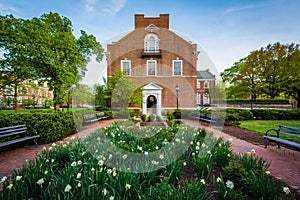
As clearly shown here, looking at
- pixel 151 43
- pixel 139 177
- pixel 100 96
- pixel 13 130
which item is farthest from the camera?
pixel 151 43

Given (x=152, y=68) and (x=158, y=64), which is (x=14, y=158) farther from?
(x=158, y=64)

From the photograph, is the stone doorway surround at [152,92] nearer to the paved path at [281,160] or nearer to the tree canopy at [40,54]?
the tree canopy at [40,54]

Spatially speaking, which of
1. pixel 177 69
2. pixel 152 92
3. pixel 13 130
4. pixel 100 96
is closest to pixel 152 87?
pixel 152 92

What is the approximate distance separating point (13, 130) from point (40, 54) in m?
7.77

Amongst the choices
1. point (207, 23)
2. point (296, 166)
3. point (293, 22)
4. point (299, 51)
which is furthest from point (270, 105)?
point (296, 166)

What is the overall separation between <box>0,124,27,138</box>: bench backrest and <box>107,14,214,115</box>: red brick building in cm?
1507

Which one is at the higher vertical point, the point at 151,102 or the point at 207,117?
the point at 151,102

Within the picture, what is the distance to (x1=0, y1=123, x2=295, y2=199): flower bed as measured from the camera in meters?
1.95

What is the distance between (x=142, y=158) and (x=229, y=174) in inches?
60.6

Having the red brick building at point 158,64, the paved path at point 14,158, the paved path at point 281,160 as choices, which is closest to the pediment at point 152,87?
the red brick building at point 158,64

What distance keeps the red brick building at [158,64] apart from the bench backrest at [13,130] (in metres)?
15.1

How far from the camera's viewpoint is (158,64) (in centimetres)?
2080

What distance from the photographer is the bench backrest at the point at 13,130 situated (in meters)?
4.66

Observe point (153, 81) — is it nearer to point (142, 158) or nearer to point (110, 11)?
point (110, 11)
